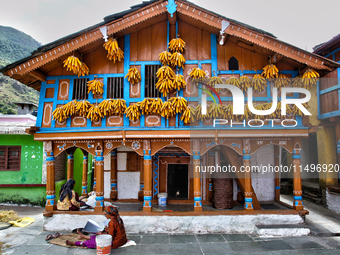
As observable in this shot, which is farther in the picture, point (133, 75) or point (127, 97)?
point (127, 97)

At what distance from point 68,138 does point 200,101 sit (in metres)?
4.96

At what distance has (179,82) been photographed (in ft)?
29.1

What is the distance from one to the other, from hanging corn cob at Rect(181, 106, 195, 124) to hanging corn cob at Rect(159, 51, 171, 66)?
184 centimetres

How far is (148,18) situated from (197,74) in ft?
8.47

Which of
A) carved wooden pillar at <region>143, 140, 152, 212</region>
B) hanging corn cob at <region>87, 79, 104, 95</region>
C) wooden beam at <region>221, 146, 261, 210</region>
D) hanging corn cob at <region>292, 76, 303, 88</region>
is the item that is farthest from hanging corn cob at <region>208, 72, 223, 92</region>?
hanging corn cob at <region>87, 79, 104, 95</region>

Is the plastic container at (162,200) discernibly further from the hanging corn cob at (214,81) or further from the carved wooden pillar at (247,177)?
the hanging corn cob at (214,81)

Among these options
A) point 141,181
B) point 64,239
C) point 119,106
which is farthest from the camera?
point 141,181

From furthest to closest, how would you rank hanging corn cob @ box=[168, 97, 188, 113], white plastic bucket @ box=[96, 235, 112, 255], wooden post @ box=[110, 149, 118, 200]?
1. wooden post @ box=[110, 149, 118, 200]
2. hanging corn cob @ box=[168, 97, 188, 113]
3. white plastic bucket @ box=[96, 235, 112, 255]

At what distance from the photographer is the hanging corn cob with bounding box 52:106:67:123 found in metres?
9.17

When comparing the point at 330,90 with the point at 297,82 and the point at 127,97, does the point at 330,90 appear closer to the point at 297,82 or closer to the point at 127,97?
the point at 297,82

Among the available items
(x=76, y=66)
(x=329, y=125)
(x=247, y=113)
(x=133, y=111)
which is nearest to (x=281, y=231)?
(x=247, y=113)

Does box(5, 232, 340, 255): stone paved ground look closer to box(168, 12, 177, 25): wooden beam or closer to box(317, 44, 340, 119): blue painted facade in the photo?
box(317, 44, 340, 119): blue painted facade

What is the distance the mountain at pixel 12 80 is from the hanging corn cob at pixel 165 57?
26485 mm

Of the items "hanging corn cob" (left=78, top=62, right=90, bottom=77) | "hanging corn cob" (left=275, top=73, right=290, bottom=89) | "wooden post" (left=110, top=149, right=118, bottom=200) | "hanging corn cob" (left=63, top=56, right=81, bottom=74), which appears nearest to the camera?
"hanging corn cob" (left=63, top=56, right=81, bottom=74)
